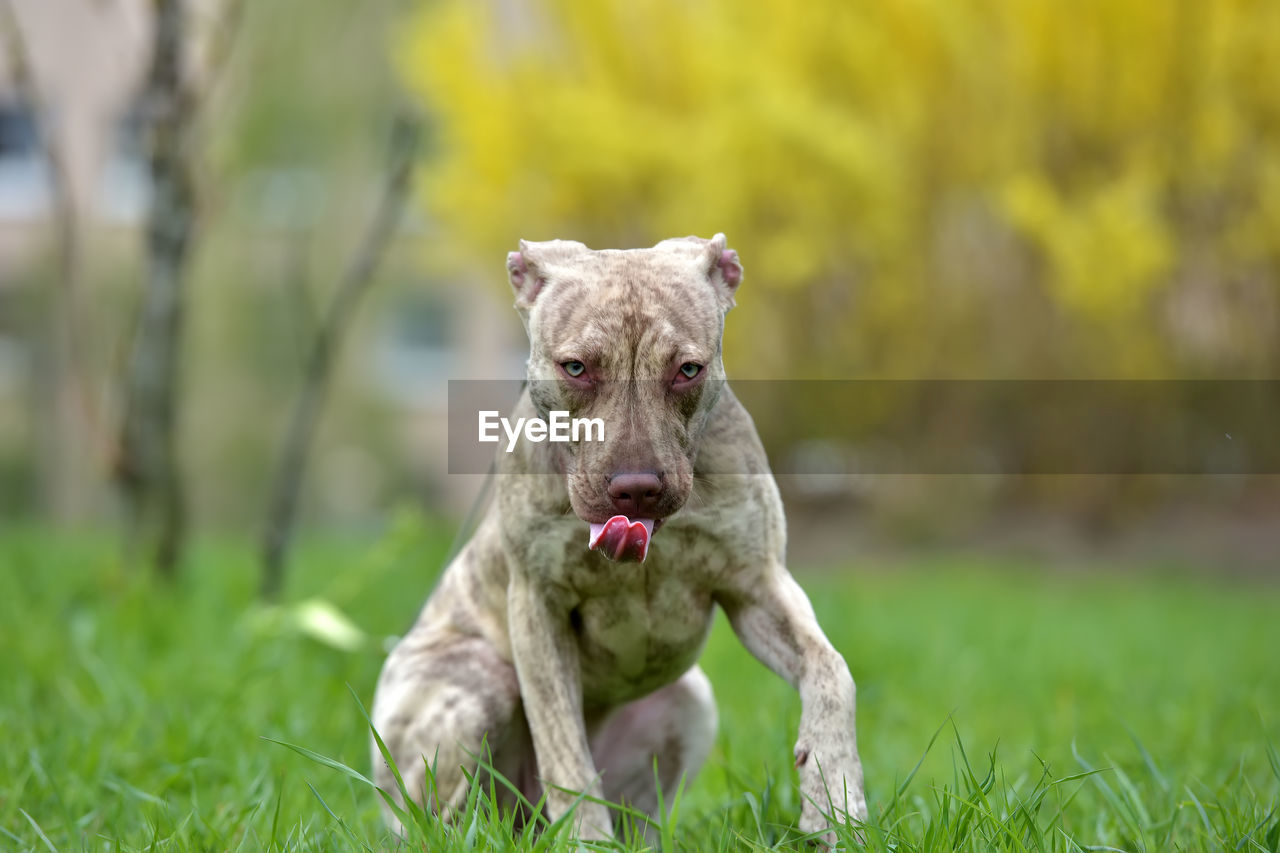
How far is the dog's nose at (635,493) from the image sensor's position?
2.13 metres

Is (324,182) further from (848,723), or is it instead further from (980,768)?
(848,723)

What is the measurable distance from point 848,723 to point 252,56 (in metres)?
12.1

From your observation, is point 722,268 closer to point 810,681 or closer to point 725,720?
point 810,681

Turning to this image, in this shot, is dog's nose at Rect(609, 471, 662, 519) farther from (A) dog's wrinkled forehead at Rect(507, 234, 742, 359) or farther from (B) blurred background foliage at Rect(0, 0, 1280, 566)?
(B) blurred background foliage at Rect(0, 0, 1280, 566)

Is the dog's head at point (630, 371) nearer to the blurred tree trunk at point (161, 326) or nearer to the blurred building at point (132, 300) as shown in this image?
the blurred tree trunk at point (161, 326)

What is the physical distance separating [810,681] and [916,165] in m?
9.55

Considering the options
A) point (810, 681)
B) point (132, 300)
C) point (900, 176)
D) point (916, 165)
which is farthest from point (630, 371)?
point (132, 300)

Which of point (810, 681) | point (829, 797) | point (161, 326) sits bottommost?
point (829, 797)

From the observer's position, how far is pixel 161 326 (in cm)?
574

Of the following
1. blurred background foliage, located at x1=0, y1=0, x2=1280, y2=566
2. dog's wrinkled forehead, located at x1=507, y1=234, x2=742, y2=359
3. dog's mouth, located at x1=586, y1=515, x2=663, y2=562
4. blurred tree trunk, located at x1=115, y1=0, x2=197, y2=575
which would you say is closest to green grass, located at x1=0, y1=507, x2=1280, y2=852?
blurred tree trunk, located at x1=115, y1=0, x2=197, y2=575

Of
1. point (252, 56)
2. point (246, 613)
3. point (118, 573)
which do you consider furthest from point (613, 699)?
point (252, 56)

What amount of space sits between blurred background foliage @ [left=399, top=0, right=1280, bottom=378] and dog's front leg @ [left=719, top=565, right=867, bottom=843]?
778 cm

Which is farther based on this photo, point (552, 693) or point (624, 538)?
point (552, 693)

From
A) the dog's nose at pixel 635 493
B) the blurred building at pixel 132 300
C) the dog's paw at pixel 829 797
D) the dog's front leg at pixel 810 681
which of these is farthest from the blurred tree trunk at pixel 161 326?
the blurred building at pixel 132 300
